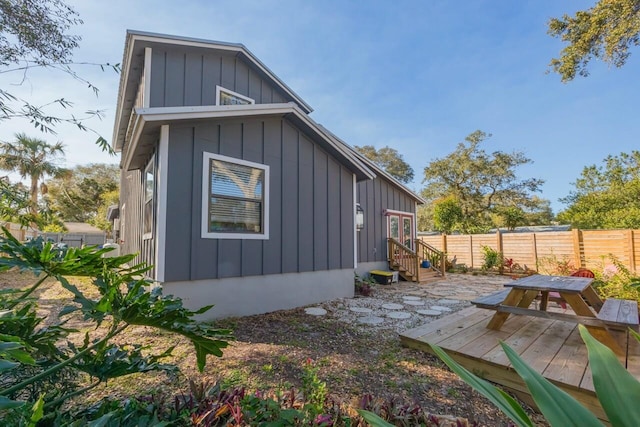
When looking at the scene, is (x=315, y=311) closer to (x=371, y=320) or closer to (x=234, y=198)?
(x=371, y=320)

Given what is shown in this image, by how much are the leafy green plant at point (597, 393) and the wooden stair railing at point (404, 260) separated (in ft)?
28.4

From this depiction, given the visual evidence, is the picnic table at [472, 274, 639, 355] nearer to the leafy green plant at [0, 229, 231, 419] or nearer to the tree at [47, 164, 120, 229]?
the leafy green plant at [0, 229, 231, 419]

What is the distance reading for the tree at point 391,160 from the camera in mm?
27906

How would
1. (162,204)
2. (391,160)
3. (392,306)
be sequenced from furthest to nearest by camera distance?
(391,160)
(392,306)
(162,204)

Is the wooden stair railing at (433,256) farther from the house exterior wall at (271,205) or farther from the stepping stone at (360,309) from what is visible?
the stepping stone at (360,309)

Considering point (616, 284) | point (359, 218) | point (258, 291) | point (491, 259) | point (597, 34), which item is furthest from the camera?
point (491, 259)

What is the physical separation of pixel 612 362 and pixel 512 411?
32cm

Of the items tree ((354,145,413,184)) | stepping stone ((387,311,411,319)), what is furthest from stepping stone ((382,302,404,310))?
tree ((354,145,413,184))

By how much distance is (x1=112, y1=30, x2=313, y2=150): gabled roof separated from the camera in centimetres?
568

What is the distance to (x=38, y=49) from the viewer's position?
4.50 meters

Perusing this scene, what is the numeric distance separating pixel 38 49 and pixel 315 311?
616 centimetres

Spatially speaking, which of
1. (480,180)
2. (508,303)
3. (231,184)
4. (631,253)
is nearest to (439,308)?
(508,303)

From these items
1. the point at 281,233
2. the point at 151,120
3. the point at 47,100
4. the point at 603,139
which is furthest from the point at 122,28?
the point at 603,139

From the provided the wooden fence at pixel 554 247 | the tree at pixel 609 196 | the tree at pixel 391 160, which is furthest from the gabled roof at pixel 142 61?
the tree at pixel 391 160
